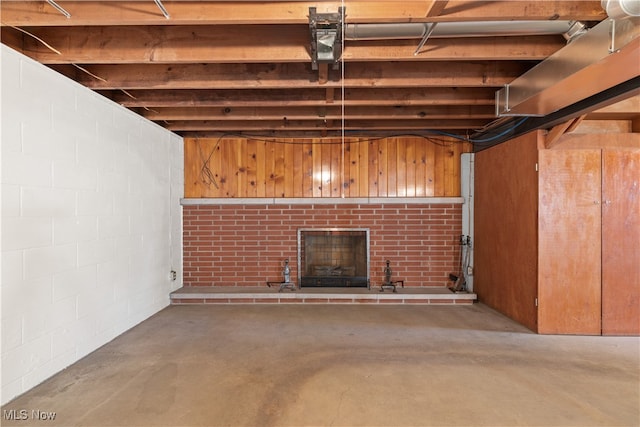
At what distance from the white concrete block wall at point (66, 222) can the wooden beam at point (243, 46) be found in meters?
0.30

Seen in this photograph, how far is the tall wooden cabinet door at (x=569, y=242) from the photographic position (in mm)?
2951

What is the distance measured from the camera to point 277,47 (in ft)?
7.16

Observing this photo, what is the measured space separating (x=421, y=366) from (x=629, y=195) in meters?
2.55

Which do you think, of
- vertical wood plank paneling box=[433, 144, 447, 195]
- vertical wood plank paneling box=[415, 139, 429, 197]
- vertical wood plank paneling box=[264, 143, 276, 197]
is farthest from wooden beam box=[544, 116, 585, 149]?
Result: vertical wood plank paneling box=[264, 143, 276, 197]

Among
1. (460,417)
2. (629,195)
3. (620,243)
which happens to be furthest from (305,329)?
(629,195)

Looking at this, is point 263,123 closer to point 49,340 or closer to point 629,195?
point 49,340

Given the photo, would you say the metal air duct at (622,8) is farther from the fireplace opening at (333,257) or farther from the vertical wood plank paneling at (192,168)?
the vertical wood plank paneling at (192,168)

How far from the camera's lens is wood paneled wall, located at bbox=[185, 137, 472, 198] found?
14.2 feet

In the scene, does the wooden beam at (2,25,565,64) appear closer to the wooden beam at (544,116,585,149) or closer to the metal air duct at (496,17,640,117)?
the metal air duct at (496,17,640,117)

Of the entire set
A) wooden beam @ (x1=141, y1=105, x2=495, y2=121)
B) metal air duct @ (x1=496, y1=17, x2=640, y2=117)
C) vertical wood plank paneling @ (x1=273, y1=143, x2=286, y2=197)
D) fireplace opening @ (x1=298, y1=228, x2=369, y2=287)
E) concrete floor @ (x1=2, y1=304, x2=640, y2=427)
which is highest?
wooden beam @ (x1=141, y1=105, x2=495, y2=121)

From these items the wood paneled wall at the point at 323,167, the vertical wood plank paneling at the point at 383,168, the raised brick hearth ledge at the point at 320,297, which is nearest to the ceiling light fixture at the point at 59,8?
the wood paneled wall at the point at 323,167

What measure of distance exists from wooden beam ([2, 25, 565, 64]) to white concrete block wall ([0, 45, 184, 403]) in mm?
301

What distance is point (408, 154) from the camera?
14.2 ft

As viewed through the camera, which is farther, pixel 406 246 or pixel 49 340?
pixel 406 246
